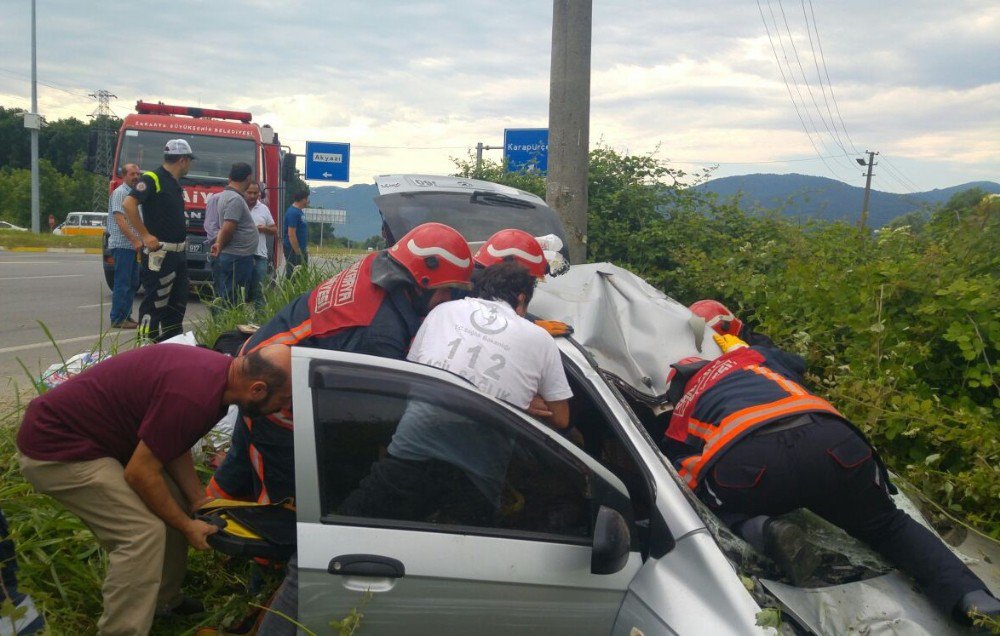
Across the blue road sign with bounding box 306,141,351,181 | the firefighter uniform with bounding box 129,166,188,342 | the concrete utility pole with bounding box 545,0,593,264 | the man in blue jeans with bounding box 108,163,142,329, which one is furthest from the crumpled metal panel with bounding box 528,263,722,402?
the blue road sign with bounding box 306,141,351,181

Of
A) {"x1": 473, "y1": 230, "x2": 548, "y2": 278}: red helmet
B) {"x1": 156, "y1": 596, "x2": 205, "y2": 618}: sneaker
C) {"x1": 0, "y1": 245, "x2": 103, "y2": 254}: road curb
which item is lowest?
{"x1": 156, "y1": 596, "x2": 205, "y2": 618}: sneaker

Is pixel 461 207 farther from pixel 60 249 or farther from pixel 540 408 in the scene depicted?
pixel 60 249

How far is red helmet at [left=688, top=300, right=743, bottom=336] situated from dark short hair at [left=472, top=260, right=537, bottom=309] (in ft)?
3.62

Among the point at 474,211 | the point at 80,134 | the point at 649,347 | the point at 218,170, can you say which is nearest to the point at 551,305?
the point at 649,347

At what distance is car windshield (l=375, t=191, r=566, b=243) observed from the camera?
6.36 m

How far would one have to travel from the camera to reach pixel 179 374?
2.73m

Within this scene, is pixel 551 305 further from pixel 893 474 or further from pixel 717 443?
pixel 893 474

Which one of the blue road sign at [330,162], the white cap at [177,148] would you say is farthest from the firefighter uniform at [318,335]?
the blue road sign at [330,162]

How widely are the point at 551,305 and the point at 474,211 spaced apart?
2600 mm

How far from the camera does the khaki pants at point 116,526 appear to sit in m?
2.75

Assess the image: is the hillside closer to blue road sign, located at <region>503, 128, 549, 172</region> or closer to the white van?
blue road sign, located at <region>503, 128, 549, 172</region>

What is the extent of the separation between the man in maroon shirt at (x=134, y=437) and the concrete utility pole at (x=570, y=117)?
4.81 metres

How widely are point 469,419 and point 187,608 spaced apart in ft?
5.26

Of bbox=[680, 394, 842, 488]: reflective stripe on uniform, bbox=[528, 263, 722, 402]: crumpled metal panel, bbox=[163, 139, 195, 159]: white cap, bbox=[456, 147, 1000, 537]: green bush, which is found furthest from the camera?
bbox=[163, 139, 195, 159]: white cap
